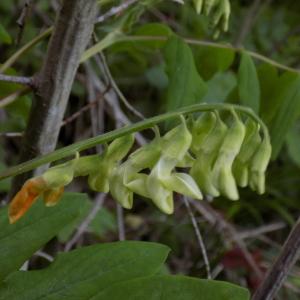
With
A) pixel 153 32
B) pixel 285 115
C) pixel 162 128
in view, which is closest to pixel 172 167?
pixel 285 115

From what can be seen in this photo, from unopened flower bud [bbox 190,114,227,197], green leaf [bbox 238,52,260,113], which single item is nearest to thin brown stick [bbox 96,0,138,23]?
green leaf [bbox 238,52,260,113]

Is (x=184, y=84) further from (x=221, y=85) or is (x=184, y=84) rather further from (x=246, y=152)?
(x=221, y=85)

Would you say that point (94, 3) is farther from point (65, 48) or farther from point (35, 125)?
point (35, 125)

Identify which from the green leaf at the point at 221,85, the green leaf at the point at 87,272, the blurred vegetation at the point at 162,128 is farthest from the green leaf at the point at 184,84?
the green leaf at the point at 221,85

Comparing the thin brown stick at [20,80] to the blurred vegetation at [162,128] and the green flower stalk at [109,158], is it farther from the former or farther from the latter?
the blurred vegetation at [162,128]

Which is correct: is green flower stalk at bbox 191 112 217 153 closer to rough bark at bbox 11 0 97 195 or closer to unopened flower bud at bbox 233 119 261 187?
unopened flower bud at bbox 233 119 261 187

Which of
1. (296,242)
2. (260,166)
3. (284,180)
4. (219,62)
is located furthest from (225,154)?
(284,180)
